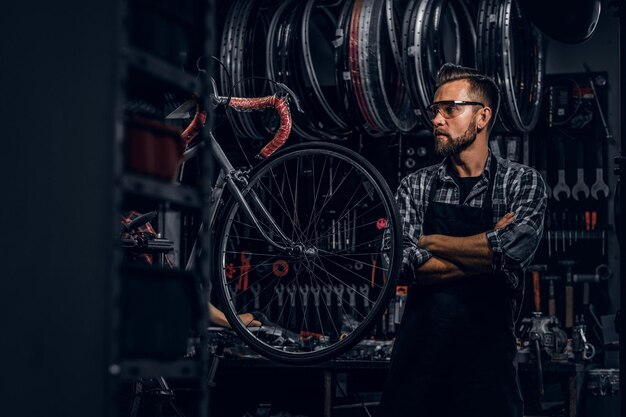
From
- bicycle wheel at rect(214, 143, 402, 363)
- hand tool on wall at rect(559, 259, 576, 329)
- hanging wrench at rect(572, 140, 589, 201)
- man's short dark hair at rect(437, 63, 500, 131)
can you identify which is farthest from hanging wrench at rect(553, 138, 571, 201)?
man's short dark hair at rect(437, 63, 500, 131)

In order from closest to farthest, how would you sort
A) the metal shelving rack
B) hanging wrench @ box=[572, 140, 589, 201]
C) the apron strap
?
1. the metal shelving rack
2. the apron strap
3. hanging wrench @ box=[572, 140, 589, 201]

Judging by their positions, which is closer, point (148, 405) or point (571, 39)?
point (571, 39)

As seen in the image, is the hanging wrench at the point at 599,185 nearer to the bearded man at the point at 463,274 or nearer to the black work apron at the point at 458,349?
the bearded man at the point at 463,274

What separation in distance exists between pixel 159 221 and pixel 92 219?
5.05m

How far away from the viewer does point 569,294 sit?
Result: 21.2 ft

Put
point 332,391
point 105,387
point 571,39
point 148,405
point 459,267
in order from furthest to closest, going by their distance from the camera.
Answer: point 332,391
point 148,405
point 571,39
point 459,267
point 105,387

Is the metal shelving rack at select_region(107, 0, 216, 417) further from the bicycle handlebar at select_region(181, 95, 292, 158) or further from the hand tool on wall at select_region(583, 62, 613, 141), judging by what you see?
the hand tool on wall at select_region(583, 62, 613, 141)

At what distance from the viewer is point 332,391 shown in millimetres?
6070

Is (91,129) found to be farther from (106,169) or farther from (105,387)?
(105,387)

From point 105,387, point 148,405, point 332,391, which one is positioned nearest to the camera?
point 105,387

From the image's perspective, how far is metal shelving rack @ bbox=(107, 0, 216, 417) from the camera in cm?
211

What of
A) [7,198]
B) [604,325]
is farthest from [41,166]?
[604,325]

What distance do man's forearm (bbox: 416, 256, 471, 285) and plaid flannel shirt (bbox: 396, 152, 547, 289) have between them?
28 mm

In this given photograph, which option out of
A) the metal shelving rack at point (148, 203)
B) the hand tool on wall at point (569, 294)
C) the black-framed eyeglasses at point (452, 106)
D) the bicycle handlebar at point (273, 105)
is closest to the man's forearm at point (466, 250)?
the black-framed eyeglasses at point (452, 106)
